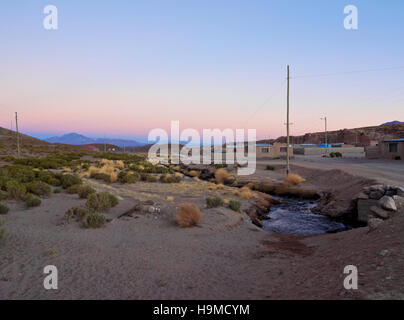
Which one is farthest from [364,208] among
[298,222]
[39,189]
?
[39,189]

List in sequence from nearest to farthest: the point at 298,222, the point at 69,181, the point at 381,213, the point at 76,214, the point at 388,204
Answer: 1. the point at 381,213
2. the point at 388,204
3. the point at 76,214
4. the point at 298,222
5. the point at 69,181

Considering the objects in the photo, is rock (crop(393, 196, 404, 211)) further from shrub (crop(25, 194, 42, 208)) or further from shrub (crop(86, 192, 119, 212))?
shrub (crop(25, 194, 42, 208))

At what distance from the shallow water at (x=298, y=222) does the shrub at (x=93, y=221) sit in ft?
27.0

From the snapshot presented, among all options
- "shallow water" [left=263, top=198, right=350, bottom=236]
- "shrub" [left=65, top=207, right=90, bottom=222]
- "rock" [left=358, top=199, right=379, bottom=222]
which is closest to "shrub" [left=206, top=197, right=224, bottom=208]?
"shallow water" [left=263, top=198, right=350, bottom=236]

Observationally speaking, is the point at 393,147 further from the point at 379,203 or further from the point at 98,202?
the point at 98,202

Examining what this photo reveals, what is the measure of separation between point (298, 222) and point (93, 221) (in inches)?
441

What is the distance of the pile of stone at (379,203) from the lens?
11.5 metres

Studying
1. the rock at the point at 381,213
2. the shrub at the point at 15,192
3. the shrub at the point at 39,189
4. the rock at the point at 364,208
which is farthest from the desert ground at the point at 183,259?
the rock at the point at 364,208

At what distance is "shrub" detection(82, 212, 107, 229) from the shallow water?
8.24 m

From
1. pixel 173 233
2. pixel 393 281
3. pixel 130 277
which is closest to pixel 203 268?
pixel 130 277

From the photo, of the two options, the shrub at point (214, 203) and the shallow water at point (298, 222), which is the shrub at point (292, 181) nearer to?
the shallow water at point (298, 222)

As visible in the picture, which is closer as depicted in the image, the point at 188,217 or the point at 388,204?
the point at 388,204

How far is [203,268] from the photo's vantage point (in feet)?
26.0

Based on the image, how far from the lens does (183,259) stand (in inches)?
338
